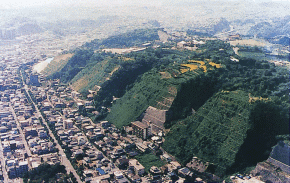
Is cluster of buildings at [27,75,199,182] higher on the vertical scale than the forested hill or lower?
lower

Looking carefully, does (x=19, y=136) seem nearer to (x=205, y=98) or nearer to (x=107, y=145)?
(x=107, y=145)

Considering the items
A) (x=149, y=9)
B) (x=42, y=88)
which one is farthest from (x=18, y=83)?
(x=149, y=9)

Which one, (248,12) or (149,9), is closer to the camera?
(149,9)

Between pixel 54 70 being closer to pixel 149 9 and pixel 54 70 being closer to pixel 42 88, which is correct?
pixel 42 88

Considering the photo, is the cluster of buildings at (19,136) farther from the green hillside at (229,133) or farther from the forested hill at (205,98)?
the green hillside at (229,133)

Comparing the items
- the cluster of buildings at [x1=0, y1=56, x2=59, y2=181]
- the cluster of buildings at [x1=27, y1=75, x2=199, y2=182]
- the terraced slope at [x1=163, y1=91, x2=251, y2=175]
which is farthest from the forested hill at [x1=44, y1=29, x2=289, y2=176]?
the cluster of buildings at [x1=0, y1=56, x2=59, y2=181]

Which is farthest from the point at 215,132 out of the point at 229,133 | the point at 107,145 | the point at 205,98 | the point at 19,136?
the point at 19,136

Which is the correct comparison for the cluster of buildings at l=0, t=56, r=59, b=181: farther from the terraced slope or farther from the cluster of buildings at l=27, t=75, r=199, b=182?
the terraced slope

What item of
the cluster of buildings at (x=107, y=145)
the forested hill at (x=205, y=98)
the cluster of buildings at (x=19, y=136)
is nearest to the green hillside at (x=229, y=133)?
the forested hill at (x=205, y=98)
